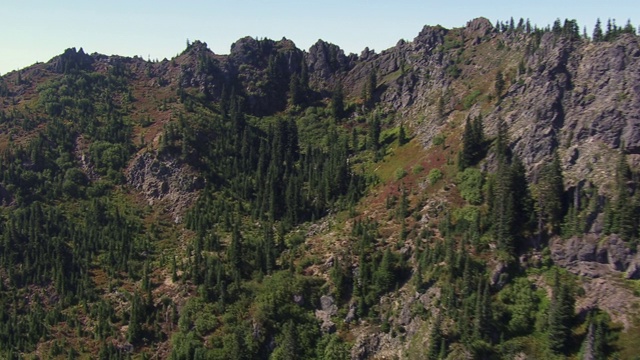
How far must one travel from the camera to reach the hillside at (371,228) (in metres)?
97.9

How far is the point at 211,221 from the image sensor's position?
150250 mm

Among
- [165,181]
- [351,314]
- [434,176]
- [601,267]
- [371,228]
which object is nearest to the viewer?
[601,267]

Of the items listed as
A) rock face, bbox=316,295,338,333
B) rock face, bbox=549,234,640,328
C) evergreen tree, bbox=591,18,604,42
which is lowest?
rock face, bbox=316,295,338,333

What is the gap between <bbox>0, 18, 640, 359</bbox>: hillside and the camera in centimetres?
9788

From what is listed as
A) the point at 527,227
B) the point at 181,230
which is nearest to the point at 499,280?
the point at 527,227

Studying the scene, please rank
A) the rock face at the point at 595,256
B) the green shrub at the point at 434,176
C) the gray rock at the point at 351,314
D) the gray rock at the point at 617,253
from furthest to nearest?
the green shrub at the point at 434,176 < the gray rock at the point at 351,314 < the gray rock at the point at 617,253 < the rock face at the point at 595,256

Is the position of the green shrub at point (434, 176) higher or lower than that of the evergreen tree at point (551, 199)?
higher

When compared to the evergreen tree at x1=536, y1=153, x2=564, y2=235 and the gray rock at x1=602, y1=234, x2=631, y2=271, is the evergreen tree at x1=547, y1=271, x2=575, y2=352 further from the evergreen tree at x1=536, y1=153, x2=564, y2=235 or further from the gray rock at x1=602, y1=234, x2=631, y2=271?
the evergreen tree at x1=536, y1=153, x2=564, y2=235

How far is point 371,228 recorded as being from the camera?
416ft

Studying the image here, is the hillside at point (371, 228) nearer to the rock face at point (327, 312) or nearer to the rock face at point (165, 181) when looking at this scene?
the rock face at point (327, 312)

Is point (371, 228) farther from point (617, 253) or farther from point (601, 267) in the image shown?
point (617, 253)

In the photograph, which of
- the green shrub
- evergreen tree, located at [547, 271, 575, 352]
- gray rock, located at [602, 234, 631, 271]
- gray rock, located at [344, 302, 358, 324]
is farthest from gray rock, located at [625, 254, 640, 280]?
gray rock, located at [344, 302, 358, 324]

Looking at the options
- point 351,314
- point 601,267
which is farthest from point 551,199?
point 351,314

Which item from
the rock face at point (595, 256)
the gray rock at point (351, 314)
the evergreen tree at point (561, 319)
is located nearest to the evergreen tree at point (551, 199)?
the rock face at point (595, 256)
